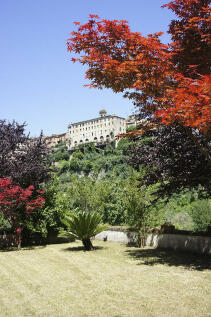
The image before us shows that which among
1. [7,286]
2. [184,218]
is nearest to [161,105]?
[7,286]

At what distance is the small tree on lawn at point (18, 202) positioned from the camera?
41.4ft

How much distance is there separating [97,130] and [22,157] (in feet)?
366

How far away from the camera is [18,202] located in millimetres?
13367

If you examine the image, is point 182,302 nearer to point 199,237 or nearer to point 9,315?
point 9,315

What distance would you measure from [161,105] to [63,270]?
516 centimetres

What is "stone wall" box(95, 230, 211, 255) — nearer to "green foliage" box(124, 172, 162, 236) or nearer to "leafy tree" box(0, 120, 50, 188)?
"green foliage" box(124, 172, 162, 236)

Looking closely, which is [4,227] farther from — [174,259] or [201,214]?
[201,214]

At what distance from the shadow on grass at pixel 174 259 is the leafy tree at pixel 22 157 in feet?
19.2

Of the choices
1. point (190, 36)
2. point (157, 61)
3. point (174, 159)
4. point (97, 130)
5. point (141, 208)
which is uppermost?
point (97, 130)

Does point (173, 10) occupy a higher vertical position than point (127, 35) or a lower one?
higher

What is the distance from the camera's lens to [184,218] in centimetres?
3888

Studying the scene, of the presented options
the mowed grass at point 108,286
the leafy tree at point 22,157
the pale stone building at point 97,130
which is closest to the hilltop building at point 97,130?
the pale stone building at point 97,130

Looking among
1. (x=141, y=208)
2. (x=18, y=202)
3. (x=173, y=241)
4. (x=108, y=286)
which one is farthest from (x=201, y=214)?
(x=108, y=286)

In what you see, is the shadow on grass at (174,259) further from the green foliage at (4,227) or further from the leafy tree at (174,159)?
the green foliage at (4,227)
